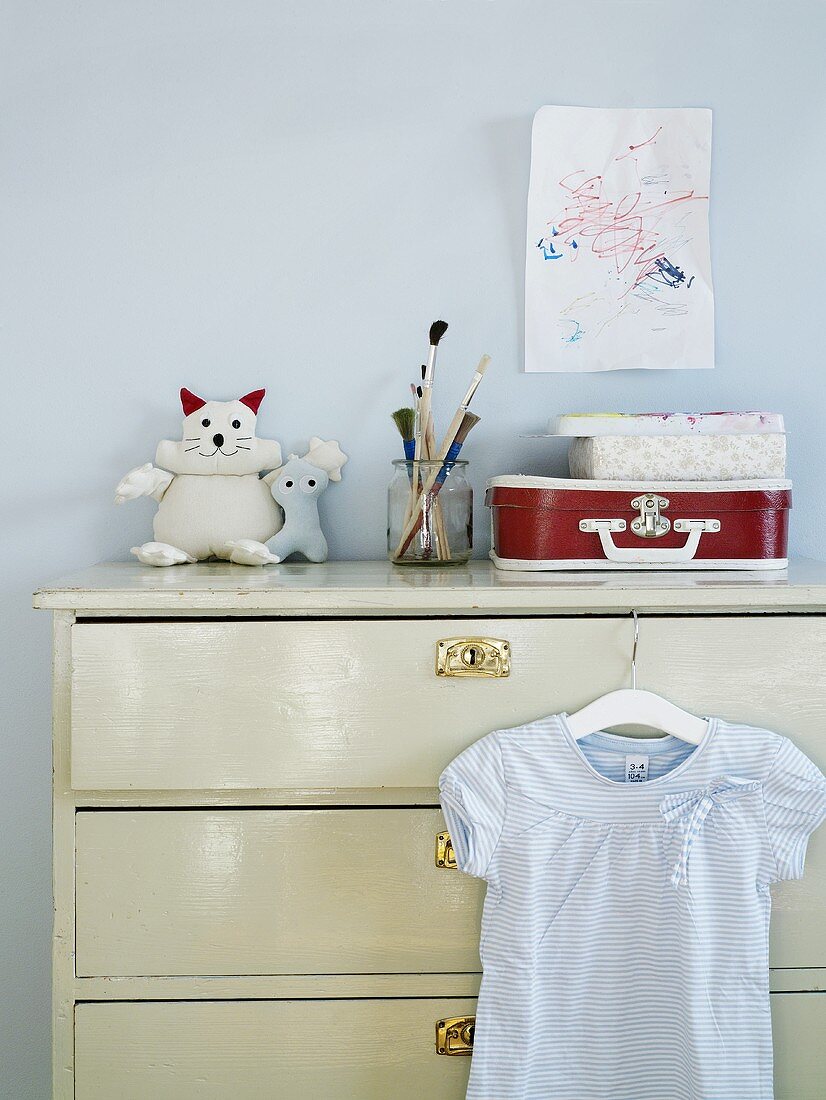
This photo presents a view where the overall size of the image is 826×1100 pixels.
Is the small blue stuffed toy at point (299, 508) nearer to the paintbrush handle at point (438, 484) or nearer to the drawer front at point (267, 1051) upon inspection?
the paintbrush handle at point (438, 484)

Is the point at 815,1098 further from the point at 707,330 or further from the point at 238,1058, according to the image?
the point at 707,330

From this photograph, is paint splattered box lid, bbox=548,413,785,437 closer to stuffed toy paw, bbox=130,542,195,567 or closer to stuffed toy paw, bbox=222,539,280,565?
stuffed toy paw, bbox=222,539,280,565

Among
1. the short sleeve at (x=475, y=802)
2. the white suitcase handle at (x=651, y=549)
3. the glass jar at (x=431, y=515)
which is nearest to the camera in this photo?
the short sleeve at (x=475, y=802)

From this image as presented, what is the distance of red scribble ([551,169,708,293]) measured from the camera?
1541 millimetres

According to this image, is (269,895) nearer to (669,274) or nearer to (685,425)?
(685,425)

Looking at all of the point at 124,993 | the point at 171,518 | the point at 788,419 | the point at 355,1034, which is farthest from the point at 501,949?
the point at 788,419

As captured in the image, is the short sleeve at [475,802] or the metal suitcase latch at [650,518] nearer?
the short sleeve at [475,802]

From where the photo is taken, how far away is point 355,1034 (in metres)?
1.15

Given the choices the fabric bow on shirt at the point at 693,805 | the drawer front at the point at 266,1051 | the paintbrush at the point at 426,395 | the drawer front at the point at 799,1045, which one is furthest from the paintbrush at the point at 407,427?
the drawer front at the point at 799,1045

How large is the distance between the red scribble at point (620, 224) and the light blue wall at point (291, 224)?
8 cm

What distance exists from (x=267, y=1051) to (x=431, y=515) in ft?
2.31

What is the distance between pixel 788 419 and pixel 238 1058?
1217 mm

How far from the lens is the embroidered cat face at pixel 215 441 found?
57.7 inches

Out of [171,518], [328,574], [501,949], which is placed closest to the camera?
[501,949]
